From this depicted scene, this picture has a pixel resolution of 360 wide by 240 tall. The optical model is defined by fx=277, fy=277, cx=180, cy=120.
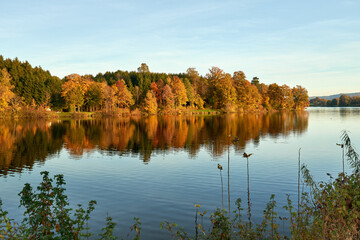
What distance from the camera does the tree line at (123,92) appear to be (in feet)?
334

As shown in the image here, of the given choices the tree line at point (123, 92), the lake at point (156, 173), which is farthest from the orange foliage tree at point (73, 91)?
the lake at point (156, 173)

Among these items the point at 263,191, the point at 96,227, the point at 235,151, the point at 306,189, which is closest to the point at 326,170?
the point at 306,189

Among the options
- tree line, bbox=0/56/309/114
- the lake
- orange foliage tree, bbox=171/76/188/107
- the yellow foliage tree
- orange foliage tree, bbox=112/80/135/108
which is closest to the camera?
the lake

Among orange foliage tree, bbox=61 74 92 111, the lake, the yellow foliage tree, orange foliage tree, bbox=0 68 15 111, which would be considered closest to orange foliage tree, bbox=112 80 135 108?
the yellow foliage tree

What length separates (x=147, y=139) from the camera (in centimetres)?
4153

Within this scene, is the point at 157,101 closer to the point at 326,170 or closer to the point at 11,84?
the point at 11,84

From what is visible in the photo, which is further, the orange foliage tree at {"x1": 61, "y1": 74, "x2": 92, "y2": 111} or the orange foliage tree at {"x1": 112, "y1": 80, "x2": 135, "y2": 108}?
the orange foliage tree at {"x1": 112, "y1": 80, "x2": 135, "y2": 108}

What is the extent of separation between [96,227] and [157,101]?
12492cm

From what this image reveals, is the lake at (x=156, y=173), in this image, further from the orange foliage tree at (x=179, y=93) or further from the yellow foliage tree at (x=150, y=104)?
the orange foliage tree at (x=179, y=93)

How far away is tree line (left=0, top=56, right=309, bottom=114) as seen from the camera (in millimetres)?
101812

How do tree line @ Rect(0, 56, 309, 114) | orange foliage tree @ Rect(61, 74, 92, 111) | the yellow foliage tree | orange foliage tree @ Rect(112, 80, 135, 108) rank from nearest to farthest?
tree line @ Rect(0, 56, 309, 114) < orange foliage tree @ Rect(61, 74, 92, 111) < orange foliage tree @ Rect(112, 80, 135, 108) < the yellow foliage tree

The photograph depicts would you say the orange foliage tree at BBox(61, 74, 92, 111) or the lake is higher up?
the orange foliage tree at BBox(61, 74, 92, 111)

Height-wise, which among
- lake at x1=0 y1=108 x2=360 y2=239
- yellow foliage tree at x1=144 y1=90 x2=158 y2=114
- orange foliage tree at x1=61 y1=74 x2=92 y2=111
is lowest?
lake at x1=0 y1=108 x2=360 y2=239

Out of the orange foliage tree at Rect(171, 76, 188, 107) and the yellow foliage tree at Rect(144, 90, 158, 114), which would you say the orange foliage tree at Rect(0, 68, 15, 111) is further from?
the orange foliage tree at Rect(171, 76, 188, 107)
